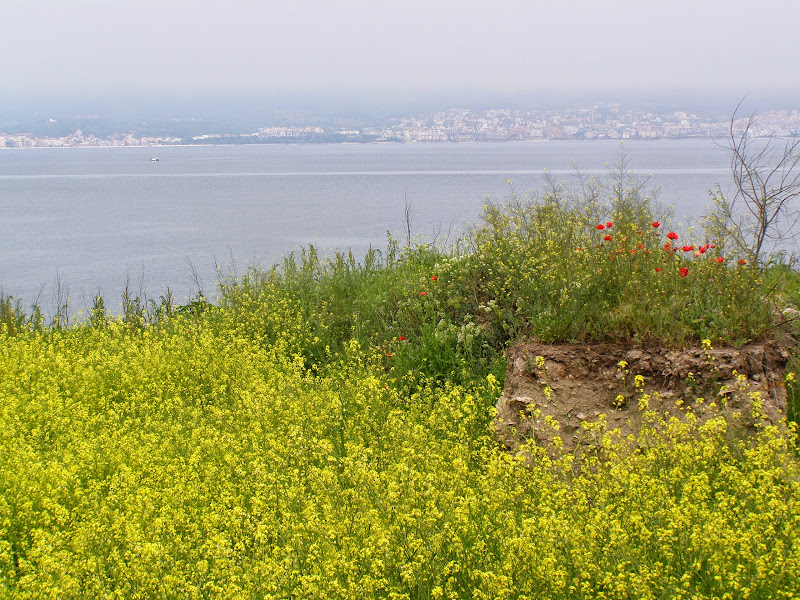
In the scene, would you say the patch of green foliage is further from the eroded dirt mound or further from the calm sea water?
the calm sea water

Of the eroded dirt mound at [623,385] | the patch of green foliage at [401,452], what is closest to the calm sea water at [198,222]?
the patch of green foliage at [401,452]

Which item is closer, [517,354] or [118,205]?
[517,354]

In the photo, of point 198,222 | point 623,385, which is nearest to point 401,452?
point 623,385

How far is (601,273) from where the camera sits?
7.01 m

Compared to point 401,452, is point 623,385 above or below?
above

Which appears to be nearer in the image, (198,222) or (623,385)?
(623,385)

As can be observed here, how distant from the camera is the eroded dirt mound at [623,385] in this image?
571cm

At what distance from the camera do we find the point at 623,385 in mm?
5879

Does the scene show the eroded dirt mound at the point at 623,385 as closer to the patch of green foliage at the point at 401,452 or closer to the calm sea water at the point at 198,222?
the patch of green foliage at the point at 401,452

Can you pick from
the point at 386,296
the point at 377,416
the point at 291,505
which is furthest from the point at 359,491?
the point at 386,296

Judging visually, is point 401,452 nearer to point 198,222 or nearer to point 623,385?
point 623,385

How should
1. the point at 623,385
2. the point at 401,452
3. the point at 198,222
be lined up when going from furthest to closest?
1. the point at 198,222
2. the point at 623,385
3. the point at 401,452

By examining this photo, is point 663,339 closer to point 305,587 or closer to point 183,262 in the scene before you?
point 305,587

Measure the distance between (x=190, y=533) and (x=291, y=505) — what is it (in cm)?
72
